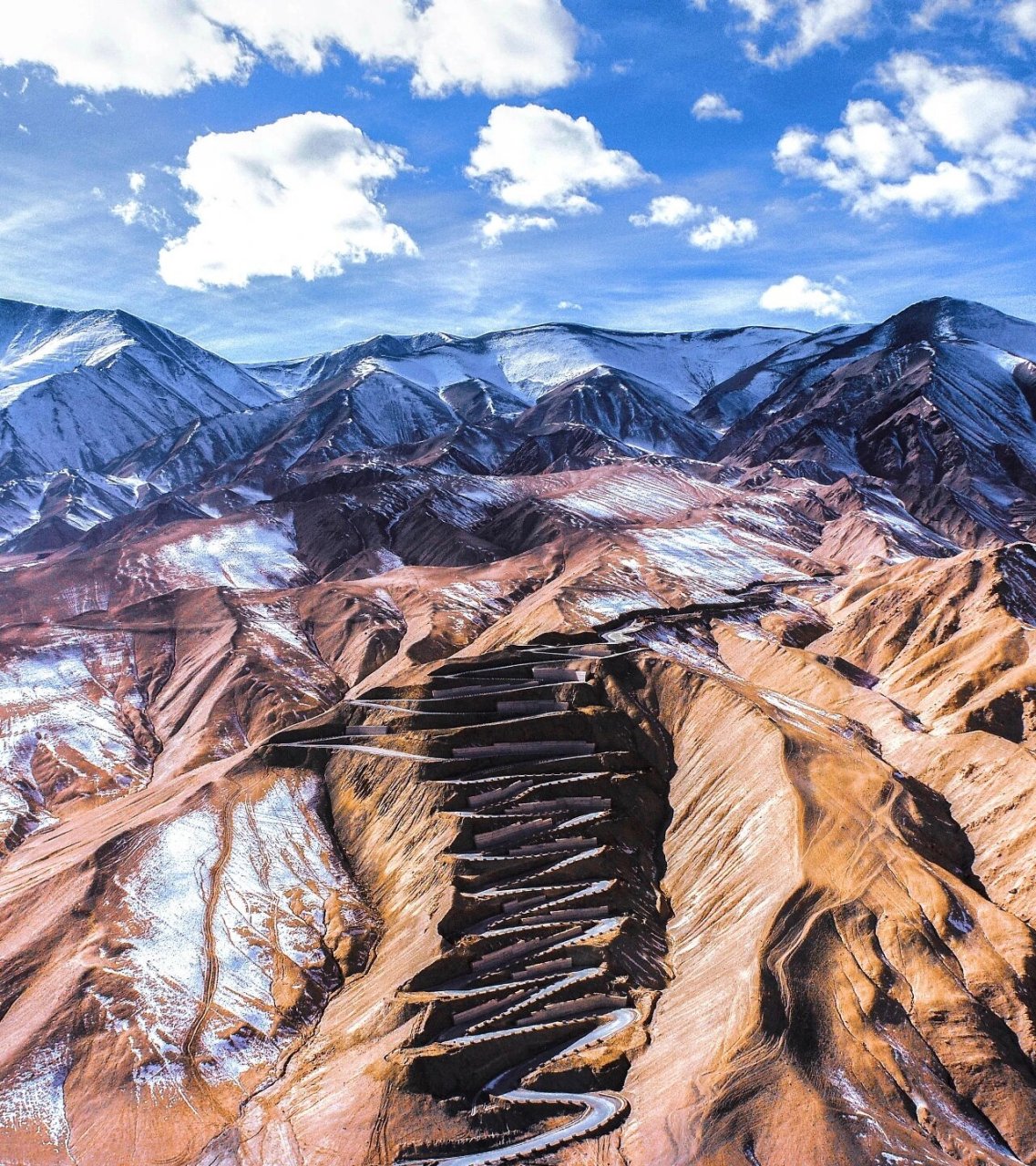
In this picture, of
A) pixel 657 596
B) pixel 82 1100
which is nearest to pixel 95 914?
pixel 82 1100

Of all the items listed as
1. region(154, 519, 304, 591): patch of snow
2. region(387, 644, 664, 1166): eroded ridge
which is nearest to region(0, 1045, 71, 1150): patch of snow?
region(387, 644, 664, 1166): eroded ridge

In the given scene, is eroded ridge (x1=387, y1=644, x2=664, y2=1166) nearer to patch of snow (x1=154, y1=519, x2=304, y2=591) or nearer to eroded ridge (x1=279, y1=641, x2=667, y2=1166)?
eroded ridge (x1=279, y1=641, x2=667, y2=1166)

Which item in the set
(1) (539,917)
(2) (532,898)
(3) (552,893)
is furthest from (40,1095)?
(3) (552,893)

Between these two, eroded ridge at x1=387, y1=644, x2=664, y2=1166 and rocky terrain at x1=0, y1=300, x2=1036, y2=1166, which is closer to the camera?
rocky terrain at x1=0, y1=300, x2=1036, y2=1166

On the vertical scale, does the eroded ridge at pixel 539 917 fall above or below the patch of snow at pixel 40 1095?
above

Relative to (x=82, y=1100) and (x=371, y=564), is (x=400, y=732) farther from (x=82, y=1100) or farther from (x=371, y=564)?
(x=371, y=564)

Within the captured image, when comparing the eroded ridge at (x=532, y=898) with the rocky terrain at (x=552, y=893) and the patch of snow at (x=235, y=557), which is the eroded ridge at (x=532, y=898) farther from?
the patch of snow at (x=235, y=557)

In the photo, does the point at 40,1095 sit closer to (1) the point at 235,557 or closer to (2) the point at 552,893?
(2) the point at 552,893

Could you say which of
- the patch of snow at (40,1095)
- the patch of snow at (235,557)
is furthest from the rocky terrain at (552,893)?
the patch of snow at (235,557)
